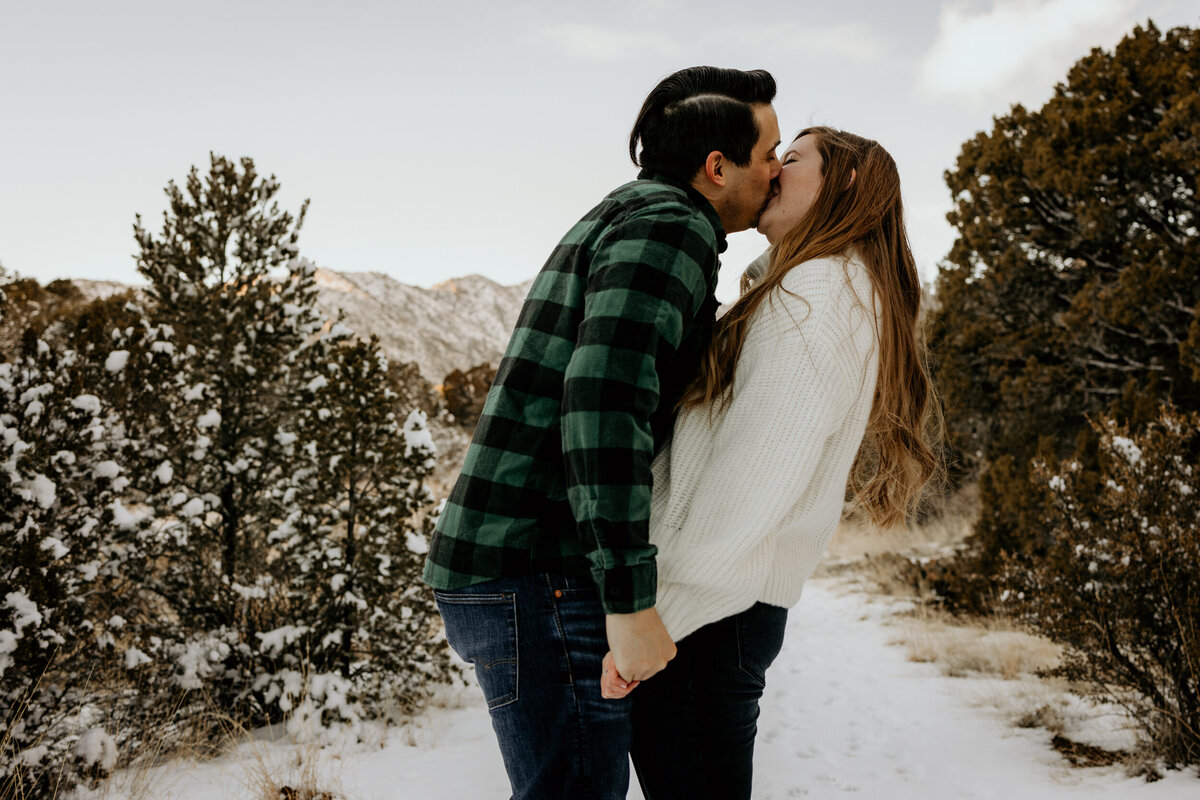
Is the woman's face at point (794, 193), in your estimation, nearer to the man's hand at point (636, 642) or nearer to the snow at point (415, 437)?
the man's hand at point (636, 642)

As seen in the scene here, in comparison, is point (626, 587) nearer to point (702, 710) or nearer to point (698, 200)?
point (702, 710)

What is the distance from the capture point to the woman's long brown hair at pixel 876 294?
4.51 feet

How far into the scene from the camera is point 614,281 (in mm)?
1131

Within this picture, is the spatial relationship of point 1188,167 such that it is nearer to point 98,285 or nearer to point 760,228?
point 760,228

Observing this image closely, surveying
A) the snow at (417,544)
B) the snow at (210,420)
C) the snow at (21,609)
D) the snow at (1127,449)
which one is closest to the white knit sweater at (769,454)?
the snow at (21,609)

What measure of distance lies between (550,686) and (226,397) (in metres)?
4.89

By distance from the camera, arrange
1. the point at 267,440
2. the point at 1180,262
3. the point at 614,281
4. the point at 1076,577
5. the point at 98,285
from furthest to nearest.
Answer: the point at 98,285, the point at 1180,262, the point at 267,440, the point at 1076,577, the point at 614,281

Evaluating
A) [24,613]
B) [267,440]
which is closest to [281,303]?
[267,440]

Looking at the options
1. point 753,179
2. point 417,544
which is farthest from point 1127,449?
point 417,544

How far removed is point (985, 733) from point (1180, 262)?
530cm

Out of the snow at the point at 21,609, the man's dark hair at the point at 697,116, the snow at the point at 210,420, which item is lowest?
the snow at the point at 21,609

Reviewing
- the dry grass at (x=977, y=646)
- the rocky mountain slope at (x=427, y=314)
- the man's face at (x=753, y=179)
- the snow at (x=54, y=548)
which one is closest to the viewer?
the man's face at (x=753, y=179)

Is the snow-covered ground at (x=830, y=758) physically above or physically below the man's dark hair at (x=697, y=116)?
below

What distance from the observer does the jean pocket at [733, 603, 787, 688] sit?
4.46 ft
